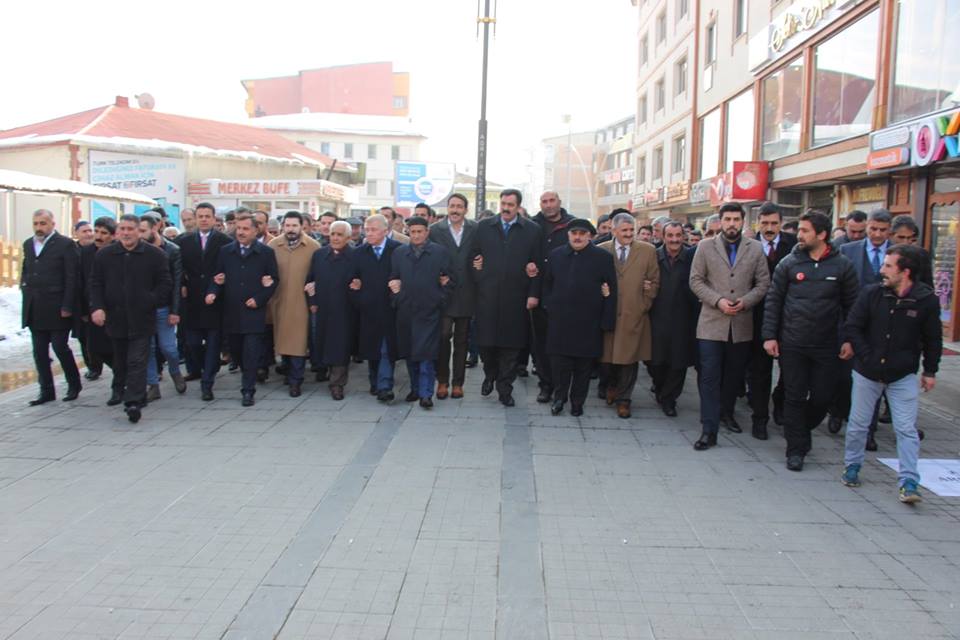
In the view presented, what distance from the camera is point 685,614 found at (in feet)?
11.3

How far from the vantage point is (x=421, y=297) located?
721cm

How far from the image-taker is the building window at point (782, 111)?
1659 centimetres

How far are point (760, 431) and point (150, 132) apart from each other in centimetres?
3107

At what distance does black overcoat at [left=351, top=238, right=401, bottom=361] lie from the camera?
7.57 metres

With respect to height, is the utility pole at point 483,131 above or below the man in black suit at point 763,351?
above

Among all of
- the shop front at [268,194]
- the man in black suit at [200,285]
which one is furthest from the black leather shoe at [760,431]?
the shop front at [268,194]

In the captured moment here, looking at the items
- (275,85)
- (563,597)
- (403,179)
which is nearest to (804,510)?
(563,597)

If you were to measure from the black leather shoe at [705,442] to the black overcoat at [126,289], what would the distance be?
16.8 ft

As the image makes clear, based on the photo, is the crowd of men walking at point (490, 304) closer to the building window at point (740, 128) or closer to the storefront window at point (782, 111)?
the storefront window at point (782, 111)

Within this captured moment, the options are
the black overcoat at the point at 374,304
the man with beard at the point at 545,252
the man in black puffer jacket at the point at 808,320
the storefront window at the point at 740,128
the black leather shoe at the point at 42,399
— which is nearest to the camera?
the man in black puffer jacket at the point at 808,320

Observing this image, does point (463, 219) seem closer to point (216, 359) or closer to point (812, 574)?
point (216, 359)

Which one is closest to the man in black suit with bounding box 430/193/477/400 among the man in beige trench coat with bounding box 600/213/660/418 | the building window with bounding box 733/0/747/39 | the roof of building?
the man in beige trench coat with bounding box 600/213/660/418

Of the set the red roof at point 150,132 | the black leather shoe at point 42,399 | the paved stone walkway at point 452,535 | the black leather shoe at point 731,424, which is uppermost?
the red roof at point 150,132

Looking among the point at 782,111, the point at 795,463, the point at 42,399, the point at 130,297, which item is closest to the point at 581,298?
the point at 795,463
